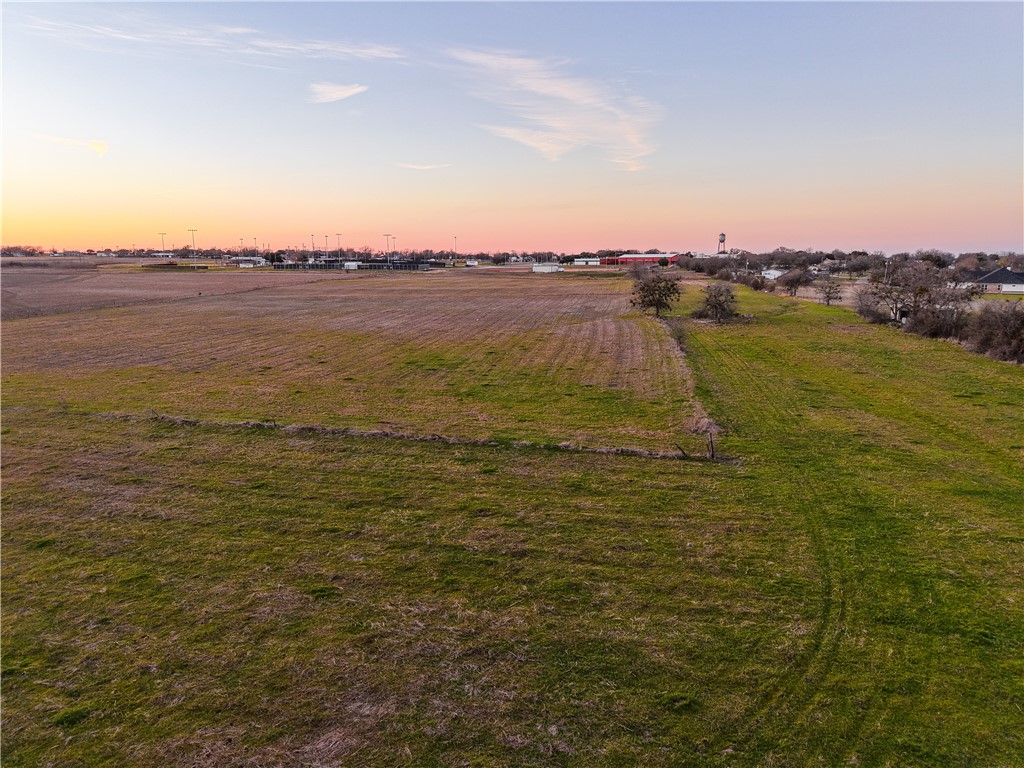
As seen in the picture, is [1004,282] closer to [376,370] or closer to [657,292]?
[657,292]

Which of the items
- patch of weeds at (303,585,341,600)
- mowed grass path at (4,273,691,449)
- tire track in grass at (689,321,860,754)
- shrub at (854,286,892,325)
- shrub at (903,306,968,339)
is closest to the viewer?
tire track in grass at (689,321,860,754)

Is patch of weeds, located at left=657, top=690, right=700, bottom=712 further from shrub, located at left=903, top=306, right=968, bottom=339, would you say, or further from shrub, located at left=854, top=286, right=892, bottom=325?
shrub, located at left=854, top=286, right=892, bottom=325

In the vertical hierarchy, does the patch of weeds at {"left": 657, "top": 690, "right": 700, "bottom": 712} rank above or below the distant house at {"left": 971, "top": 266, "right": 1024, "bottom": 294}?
below

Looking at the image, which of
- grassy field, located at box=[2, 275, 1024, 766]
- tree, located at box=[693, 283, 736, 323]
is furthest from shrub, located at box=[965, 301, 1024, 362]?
tree, located at box=[693, 283, 736, 323]

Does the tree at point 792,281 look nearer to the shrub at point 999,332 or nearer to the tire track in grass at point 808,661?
the shrub at point 999,332

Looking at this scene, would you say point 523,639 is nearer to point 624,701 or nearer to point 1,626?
point 624,701

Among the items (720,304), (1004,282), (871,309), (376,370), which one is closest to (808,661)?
(376,370)

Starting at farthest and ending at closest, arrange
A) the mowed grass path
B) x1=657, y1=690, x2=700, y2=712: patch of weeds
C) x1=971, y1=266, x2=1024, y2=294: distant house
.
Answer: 1. x1=971, y1=266, x2=1024, y2=294: distant house
2. the mowed grass path
3. x1=657, y1=690, x2=700, y2=712: patch of weeds

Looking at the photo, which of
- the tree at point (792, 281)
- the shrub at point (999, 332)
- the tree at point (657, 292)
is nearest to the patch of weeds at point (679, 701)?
the shrub at point (999, 332)

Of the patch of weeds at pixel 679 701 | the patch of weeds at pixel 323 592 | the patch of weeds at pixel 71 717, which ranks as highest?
the patch of weeds at pixel 323 592
